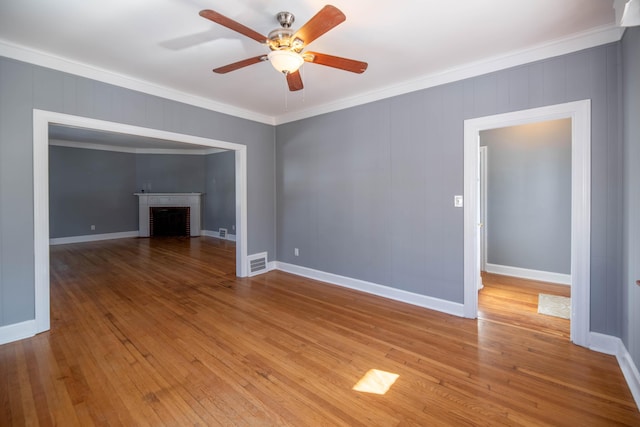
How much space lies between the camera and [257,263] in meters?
4.72

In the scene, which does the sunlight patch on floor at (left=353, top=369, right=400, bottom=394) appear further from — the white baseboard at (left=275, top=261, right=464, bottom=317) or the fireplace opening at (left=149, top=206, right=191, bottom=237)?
the fireplace opening at (left=149, top=206, right=191, bottom=237)

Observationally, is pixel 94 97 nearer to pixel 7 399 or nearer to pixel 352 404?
pixel 7 399

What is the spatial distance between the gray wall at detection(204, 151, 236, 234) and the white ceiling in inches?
187

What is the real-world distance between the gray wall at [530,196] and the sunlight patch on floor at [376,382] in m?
3.56

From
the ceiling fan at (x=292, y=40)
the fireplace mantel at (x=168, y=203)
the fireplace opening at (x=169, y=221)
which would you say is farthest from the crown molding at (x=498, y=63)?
the fireplace opening at (x=169, y=221)

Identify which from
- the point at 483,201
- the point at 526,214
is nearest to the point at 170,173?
the point at 483,201

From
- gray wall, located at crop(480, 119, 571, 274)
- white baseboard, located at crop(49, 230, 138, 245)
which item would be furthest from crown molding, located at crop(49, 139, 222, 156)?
gray wall, located at crop(480, 119, 571, 274)

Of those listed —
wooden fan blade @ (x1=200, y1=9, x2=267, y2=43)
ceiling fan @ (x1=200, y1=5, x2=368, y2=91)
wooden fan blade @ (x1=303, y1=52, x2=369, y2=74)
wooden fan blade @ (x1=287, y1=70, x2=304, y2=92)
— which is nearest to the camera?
wooden fan blade @ (x1=200, y1=9, x2=267, y2=43)

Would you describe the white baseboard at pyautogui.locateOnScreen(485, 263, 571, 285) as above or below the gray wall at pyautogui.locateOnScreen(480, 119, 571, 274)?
below

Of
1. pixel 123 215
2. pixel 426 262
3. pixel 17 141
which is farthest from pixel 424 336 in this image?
pixel 123 215

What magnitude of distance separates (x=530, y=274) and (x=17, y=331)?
245 inches

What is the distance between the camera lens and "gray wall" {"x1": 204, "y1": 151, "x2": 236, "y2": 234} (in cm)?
810

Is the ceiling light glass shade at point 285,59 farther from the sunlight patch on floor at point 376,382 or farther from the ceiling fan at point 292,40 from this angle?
the sunlight patch on floor at point 376,382

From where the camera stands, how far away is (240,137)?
14.5 ft
